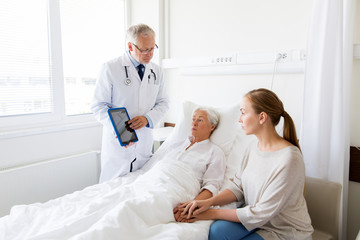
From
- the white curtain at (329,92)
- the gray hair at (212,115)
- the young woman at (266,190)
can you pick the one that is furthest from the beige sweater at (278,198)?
the gray hair at (212,115)

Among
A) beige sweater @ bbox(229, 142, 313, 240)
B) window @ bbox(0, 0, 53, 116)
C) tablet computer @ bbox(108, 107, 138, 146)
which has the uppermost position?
window @ bbox(0, 0, 53, 116)

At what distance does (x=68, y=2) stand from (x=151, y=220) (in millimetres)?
2247

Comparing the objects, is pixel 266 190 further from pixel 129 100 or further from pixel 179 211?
pixel 129 100

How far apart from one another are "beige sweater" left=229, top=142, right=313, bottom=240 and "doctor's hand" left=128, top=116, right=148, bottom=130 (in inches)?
34.7

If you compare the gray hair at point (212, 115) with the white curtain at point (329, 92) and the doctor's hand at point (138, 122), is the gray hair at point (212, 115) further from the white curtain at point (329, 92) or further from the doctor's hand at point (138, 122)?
the white curtain at point (329, 92)

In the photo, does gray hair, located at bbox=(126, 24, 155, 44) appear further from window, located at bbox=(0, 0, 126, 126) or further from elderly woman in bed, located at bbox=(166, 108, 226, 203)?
window, located at bbox=(0, 0, 126, 126)

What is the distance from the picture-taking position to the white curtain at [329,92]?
64.2 inches

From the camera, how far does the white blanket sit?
1.14 meters

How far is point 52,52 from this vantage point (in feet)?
8.02

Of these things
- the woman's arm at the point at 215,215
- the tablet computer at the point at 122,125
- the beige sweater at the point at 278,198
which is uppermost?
the tablet computer at the point at 122,125

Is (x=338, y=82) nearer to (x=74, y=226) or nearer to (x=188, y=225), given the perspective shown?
(x=188, y=225)

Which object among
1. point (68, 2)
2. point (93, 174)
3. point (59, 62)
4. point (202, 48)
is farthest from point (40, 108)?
point (202, 48)

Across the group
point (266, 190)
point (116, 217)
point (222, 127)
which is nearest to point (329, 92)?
point (222, 127)

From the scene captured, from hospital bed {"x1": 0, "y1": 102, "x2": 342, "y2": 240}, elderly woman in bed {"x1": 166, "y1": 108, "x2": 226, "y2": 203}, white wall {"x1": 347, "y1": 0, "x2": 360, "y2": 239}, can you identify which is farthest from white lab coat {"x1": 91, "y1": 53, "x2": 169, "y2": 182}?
white wall {"x1": 347, "y1": 0, "x2": 360, "y2": 239}
